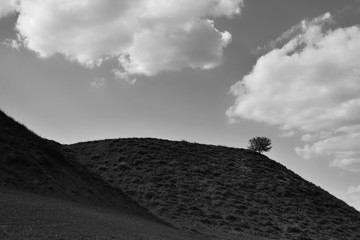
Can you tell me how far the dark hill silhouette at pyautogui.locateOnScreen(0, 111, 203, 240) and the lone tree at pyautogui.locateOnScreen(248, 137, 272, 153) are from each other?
42411 millimetres

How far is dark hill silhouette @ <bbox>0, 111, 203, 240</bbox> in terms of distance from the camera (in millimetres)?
15352

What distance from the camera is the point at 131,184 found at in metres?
45.1

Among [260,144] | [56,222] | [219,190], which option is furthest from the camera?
[260,144]

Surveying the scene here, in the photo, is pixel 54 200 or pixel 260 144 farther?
pixel 260 144

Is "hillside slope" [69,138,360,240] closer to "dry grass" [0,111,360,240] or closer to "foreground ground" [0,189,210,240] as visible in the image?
"dry grass" [0,111,360,240]

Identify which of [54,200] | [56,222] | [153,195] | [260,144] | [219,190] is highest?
[260,144]

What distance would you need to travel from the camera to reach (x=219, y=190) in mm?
47031

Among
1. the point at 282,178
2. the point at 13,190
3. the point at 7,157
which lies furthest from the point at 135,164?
the point at 13,190

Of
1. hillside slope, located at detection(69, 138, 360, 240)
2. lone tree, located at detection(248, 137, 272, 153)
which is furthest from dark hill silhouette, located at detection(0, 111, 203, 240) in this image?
lone tree, located at detection(248, 137, 272, 153)

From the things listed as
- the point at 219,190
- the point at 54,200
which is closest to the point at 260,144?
the point at 219,190

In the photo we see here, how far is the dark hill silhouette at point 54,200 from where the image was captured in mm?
15352

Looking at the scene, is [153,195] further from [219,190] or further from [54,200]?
[54,200]

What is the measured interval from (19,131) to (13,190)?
368 inches

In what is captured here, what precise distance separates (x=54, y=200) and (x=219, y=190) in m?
29.2
